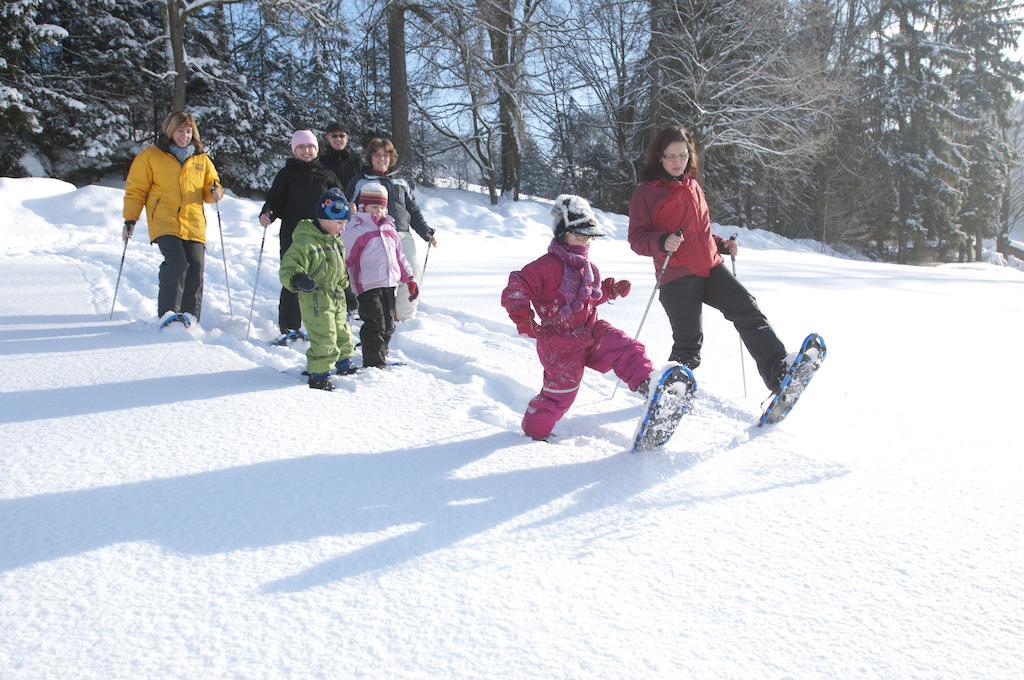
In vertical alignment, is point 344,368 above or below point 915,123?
below

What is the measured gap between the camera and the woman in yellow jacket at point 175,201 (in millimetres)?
4840

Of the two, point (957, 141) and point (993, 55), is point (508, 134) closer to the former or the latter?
point (957, 141)

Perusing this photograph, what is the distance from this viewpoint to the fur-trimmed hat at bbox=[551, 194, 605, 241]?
3.04m

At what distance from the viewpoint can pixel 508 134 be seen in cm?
1783

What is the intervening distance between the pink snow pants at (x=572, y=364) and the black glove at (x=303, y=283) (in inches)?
55.0

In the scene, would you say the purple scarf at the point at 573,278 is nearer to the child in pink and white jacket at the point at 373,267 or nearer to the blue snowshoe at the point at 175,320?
the child in pink and white jacket at the point at 373,267

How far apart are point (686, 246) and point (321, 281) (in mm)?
2065

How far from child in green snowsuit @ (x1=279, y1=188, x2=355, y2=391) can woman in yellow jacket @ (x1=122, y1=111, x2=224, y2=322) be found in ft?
4.42

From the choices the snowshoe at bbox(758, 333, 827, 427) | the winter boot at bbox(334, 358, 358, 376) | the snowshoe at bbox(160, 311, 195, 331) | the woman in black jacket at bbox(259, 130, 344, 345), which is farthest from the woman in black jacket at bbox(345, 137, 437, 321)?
the snowshoe at bbox(758, 333, 827, 427)

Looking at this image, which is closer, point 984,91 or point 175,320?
point 175,320

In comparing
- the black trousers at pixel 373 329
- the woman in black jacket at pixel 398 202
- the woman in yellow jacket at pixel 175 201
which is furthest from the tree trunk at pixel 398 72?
the black trousers at pixel 373 329

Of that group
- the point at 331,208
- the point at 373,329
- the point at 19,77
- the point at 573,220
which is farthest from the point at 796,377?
the point at 19,77

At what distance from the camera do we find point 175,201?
4891 mm

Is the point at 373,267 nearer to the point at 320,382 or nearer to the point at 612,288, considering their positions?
the point at 320,382
